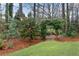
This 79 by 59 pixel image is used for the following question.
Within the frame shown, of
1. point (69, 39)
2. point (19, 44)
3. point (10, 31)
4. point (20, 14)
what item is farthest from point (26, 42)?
point (69, 39)

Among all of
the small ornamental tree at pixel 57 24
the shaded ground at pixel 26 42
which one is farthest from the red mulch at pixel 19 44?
the small ornamental tree at pixel 57 24

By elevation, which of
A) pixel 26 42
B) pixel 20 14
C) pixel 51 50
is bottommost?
pixel 51 50

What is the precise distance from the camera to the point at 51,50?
5.27 meters

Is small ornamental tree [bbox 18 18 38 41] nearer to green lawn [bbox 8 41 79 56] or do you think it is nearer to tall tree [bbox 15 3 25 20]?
tall tree [bbox 15 3 25 20]

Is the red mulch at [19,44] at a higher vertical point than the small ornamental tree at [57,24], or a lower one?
lower

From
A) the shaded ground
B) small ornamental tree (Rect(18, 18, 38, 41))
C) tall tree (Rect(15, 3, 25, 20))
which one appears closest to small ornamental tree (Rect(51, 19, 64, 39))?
the shaded ground

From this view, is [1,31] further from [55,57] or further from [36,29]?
[55,57]

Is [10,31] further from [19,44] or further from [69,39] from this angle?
[69,39]

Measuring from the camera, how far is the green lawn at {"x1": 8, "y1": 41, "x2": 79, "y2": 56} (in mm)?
5262

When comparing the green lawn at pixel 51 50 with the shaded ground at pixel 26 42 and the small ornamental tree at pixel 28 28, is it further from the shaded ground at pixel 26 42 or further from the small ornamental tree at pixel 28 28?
the small ornamental tree at pixel 28 28

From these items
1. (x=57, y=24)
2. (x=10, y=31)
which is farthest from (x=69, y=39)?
(x=10, y=31)

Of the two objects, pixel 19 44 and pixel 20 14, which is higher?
pixel 20 14

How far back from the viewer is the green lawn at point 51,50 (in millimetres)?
5262

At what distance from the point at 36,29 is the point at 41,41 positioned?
0.58ft
